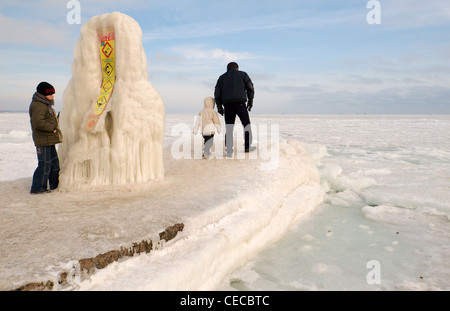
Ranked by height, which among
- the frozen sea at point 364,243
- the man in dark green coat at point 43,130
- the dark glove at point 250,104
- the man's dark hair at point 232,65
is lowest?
the frozen sea at point 364,243

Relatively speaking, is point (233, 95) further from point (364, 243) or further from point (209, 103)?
point (364, 243)

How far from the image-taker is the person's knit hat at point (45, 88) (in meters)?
3.82

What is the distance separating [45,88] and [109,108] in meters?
0.77

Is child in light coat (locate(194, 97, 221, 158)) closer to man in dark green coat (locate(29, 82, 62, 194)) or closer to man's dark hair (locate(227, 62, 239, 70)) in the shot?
man's dark hair (locate(227, 62, 239, 70))

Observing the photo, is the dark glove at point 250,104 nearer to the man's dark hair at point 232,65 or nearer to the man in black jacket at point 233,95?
the man in black jacket at point 233,95

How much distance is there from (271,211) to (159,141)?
1885mm

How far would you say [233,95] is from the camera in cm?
575

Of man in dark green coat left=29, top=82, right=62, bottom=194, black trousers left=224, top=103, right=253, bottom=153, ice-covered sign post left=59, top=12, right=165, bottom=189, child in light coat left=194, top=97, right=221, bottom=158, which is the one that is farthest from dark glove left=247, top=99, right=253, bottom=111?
man in dark green coat left=29, top=82, right=62, bottom=194

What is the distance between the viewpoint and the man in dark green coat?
3.79m

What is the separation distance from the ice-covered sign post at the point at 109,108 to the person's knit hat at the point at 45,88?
0.44m

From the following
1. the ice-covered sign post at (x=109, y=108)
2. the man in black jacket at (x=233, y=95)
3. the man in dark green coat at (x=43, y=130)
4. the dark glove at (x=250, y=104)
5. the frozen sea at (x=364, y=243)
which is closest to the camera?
the frozen sea at (x=364, y=243)

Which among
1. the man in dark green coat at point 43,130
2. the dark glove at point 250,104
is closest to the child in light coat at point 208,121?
the dark glove at point 250,104

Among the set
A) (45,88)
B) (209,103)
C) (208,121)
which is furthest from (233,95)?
(45,88)
